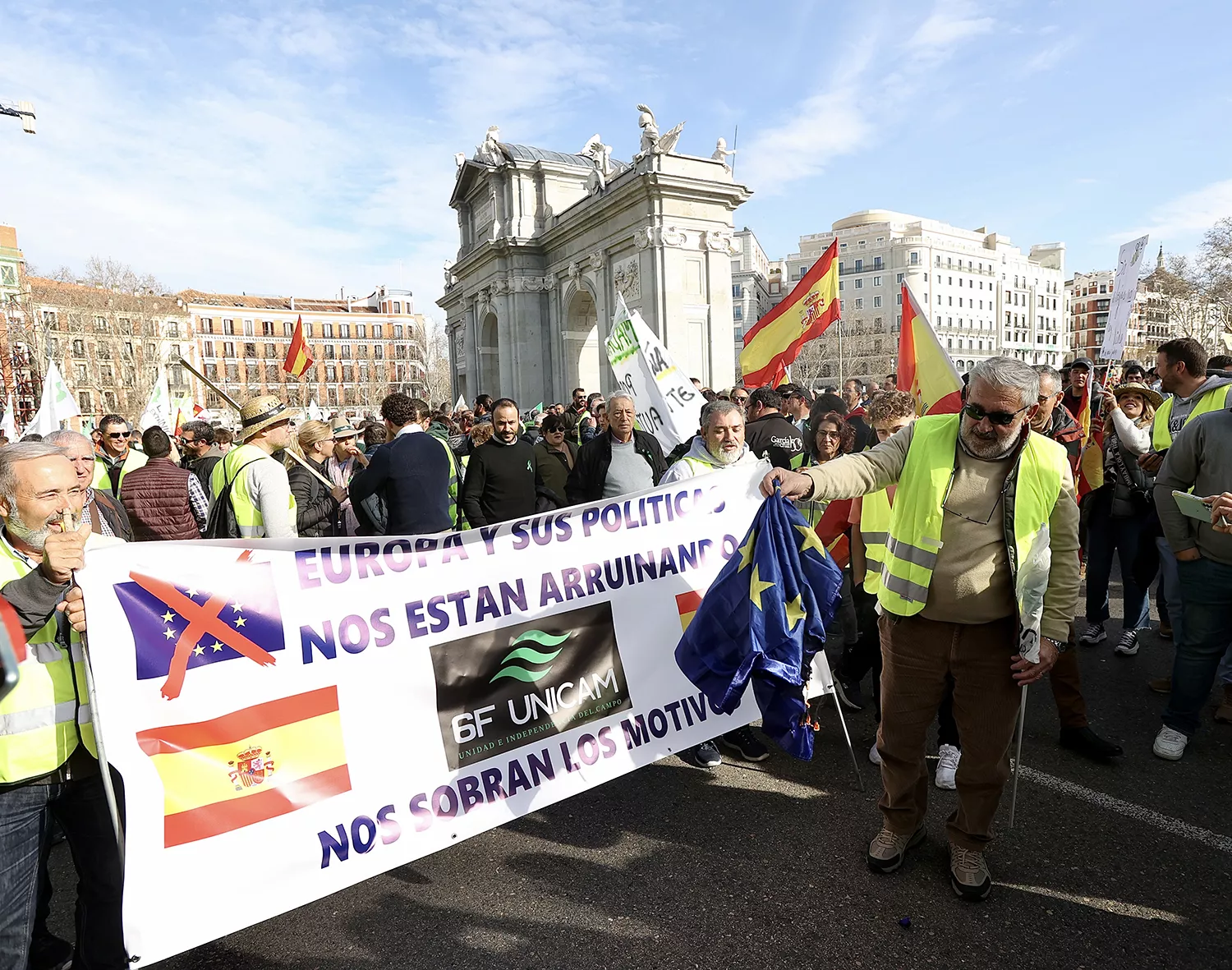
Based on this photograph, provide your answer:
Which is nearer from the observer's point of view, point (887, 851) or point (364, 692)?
point (364, 692)

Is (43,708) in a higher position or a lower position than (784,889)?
higher

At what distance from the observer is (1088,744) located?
3.92 metres

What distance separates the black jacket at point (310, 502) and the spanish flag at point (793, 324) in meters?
4.60

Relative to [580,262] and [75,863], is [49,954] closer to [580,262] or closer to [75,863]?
[75,863]

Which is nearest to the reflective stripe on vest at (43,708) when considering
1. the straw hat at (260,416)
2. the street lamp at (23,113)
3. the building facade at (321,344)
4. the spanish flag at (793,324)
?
the straw hat at (260,416)

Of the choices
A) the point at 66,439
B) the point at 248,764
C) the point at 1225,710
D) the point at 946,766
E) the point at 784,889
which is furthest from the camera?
the point at 1225,710

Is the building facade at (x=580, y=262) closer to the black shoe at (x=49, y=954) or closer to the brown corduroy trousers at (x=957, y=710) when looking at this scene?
the brown corduroy trousers at (x=957, y=710)

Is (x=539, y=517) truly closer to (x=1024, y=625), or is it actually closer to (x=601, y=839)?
(x=601, y=839)

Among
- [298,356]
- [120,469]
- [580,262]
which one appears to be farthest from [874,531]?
[580,262]

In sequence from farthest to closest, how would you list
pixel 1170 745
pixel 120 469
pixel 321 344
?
pixel 321 344
pixel 120 469
pixel 1170 745

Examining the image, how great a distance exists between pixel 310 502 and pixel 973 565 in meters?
4.82

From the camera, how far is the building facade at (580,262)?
75.0 ft

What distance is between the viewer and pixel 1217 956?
252cm

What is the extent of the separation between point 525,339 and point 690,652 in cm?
3025
